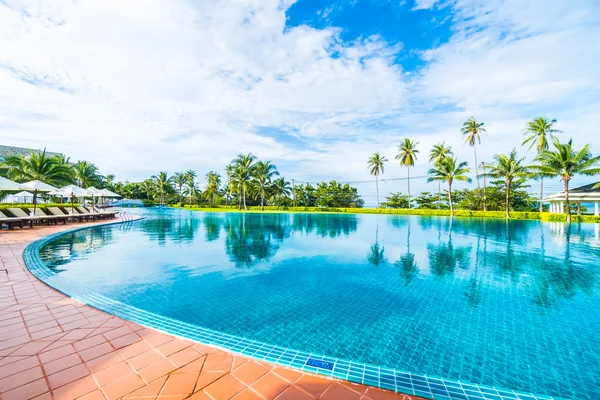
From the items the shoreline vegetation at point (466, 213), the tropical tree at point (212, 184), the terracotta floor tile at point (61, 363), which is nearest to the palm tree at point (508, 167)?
the shoreline vegetation at point (466, 213)

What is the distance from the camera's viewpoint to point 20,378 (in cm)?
209

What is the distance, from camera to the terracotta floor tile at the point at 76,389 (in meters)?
1.89

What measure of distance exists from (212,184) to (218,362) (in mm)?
48195

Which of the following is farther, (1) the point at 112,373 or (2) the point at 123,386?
(1) the point at 112,373

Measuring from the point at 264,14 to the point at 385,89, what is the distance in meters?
9.33

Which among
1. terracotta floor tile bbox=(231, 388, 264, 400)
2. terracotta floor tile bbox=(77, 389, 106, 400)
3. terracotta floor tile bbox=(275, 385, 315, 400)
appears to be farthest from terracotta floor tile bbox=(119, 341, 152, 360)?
terracotta floor tile bbox=(275, 385, 315, 400)

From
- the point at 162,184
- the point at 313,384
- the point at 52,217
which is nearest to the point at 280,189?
the point at 162,184

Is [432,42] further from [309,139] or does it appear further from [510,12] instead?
[309,139]

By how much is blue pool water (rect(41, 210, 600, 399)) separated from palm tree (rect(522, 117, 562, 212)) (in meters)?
24.1

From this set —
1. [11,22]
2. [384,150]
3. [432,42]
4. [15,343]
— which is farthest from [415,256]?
[384,150]

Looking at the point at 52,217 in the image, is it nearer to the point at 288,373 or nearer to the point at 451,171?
the point at 288,373

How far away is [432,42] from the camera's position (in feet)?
40.7

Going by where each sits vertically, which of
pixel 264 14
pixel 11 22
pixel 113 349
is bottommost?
pixel 113 349

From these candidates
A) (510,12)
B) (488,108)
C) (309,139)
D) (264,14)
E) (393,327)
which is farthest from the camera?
(309,139)
